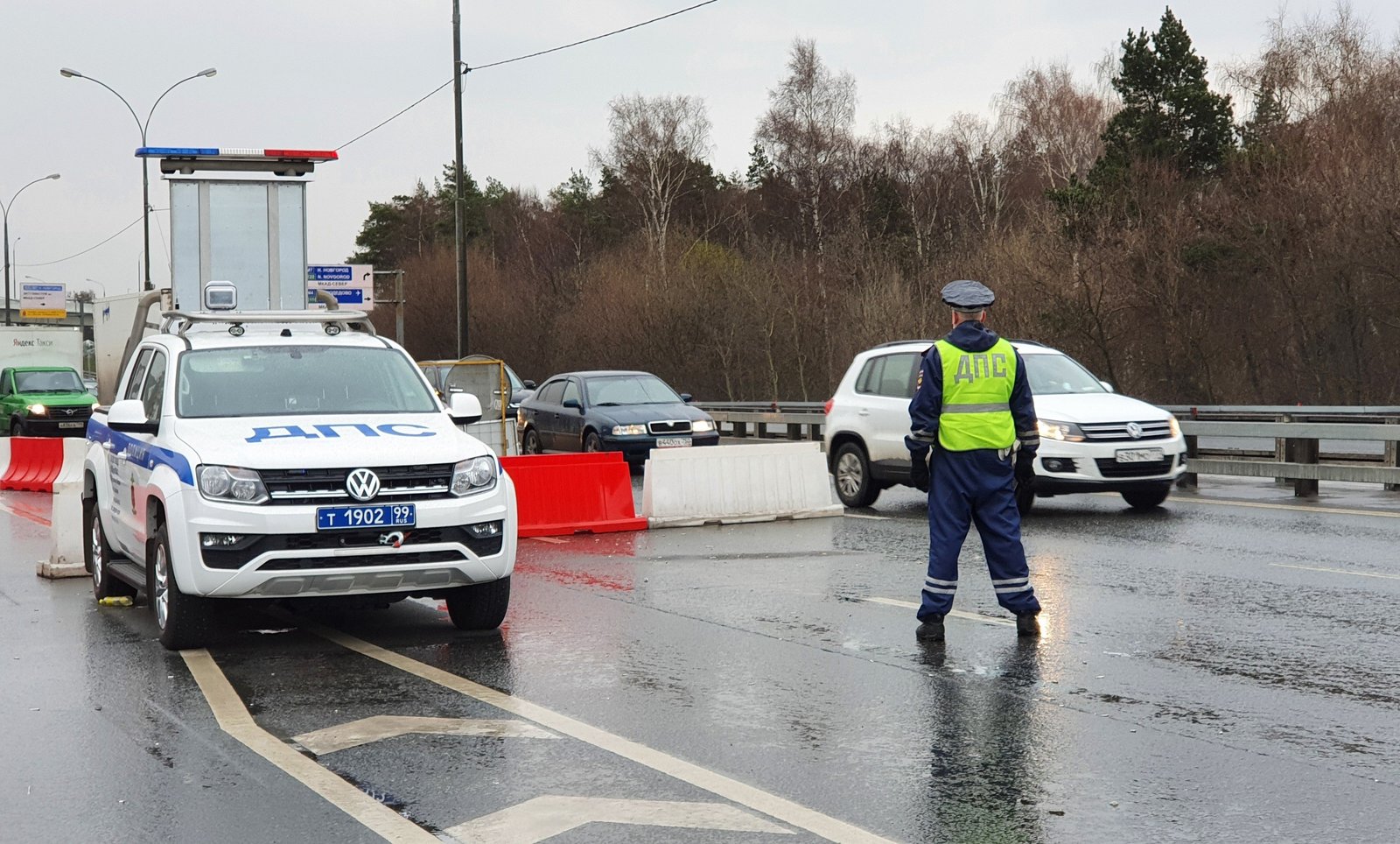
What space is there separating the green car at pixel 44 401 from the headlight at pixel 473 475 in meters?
30.0

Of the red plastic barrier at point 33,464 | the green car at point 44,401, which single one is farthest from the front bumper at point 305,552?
the green car at point 44,401

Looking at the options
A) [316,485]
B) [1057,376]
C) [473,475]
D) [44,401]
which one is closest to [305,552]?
[316,485]

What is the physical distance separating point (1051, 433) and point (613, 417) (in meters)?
9.16

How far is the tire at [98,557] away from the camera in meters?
10.1

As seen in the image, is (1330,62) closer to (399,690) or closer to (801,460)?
(801,460)

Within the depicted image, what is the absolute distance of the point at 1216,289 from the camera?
34.9 m

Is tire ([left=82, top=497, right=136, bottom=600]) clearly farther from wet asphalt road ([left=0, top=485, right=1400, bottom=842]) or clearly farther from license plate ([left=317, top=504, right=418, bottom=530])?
license plate ([left=317, top=504, right=418, bottom=530])

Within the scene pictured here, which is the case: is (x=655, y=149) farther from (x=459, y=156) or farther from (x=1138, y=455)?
(x=1138, y=455)

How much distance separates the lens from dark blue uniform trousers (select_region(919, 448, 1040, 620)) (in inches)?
316

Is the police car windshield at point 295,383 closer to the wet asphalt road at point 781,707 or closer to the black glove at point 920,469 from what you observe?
the wet asphalt road at point 781,707

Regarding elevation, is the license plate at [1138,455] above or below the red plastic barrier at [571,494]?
above

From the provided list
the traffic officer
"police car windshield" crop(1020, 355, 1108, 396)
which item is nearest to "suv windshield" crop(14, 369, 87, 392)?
"police car windshield" crop(1020, 355, 1108, 396)

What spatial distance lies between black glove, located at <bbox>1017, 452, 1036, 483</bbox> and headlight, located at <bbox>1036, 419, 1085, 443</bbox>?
6.65 m

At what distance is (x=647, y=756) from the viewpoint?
19.1 ft
